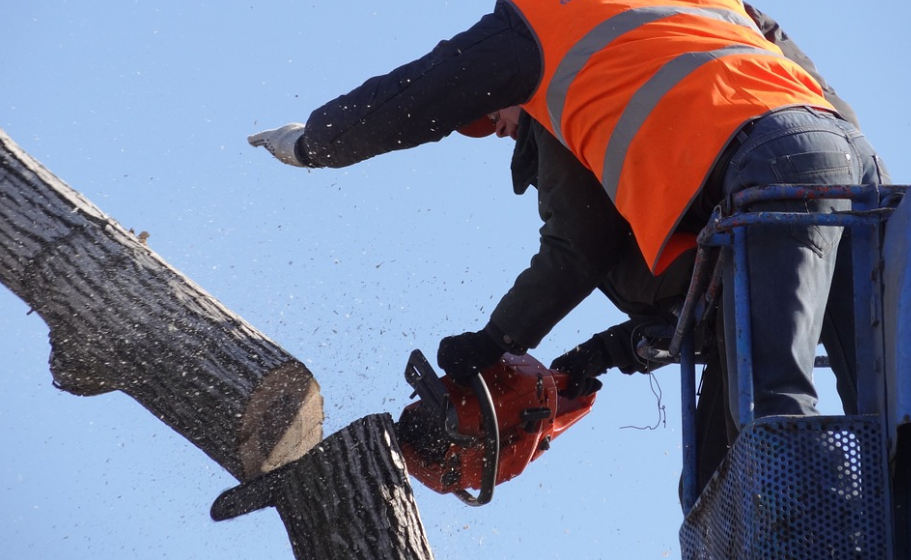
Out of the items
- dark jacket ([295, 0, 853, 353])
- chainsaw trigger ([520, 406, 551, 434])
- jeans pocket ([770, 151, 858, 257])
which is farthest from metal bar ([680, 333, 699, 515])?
chainsaw trigger ([520, 406, 551, 434])

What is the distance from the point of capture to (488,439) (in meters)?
3.42

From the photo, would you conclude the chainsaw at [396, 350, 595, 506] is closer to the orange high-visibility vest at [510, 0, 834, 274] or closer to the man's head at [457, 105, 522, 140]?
the man's head at [457, 105, 522, 140]

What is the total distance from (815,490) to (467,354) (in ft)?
5.19

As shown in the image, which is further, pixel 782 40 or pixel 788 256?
pixel 782 40

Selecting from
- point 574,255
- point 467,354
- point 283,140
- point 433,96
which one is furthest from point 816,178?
point 283,140

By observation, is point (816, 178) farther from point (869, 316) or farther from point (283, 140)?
point (283, 140)

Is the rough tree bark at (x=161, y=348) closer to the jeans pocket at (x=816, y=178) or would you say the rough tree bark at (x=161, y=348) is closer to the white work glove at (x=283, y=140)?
the white work glove at (x=283, y=140)

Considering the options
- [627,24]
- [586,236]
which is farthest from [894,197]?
[586,236]

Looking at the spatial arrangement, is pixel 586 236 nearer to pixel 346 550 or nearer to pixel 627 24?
pixel 627 24

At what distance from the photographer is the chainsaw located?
338 centimetres

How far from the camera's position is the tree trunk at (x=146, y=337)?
3439 mm

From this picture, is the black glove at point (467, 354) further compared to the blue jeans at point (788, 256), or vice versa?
the black glove at point (467, 354)

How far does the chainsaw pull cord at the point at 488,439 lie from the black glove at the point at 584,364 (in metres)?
0.43

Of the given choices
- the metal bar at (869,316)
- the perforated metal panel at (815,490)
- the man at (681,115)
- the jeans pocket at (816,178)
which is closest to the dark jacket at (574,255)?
the man at (681,115)
